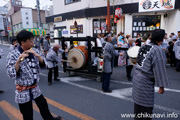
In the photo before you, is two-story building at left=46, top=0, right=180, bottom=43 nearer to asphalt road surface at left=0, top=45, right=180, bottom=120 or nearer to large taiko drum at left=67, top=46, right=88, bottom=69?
large taiko drum at left=67, top=46, right=88, bottom=69

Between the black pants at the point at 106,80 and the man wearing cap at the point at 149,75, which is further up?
the man wearing cap at the point at 149,75

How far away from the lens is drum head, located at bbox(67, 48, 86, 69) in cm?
577

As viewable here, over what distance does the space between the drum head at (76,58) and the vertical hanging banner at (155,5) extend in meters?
8.93

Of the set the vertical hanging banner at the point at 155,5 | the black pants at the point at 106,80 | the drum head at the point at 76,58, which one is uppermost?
the vertical hanging banner at the point at 155,5

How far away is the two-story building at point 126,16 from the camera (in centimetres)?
1143

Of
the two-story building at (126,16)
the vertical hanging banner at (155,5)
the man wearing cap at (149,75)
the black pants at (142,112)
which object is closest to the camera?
the man wearing cap at (149,75)

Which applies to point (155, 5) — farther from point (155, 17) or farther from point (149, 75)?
point (149, 75)

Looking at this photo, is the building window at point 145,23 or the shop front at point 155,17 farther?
the building window at point 145,23

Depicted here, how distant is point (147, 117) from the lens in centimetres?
219

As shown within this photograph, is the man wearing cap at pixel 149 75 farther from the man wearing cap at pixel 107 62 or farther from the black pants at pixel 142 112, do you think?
the man wearing cap at pixel 107 62

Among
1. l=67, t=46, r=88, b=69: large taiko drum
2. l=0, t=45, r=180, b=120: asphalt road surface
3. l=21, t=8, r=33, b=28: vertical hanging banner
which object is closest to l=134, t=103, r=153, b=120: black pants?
l=0, t=45, r=180, b=120: asphalt road surface

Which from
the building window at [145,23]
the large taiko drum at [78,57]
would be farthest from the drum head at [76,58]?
the building window at [145,23]

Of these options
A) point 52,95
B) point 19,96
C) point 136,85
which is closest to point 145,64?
point 136,85

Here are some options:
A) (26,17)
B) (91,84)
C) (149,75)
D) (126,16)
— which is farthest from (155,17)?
(26,17)
